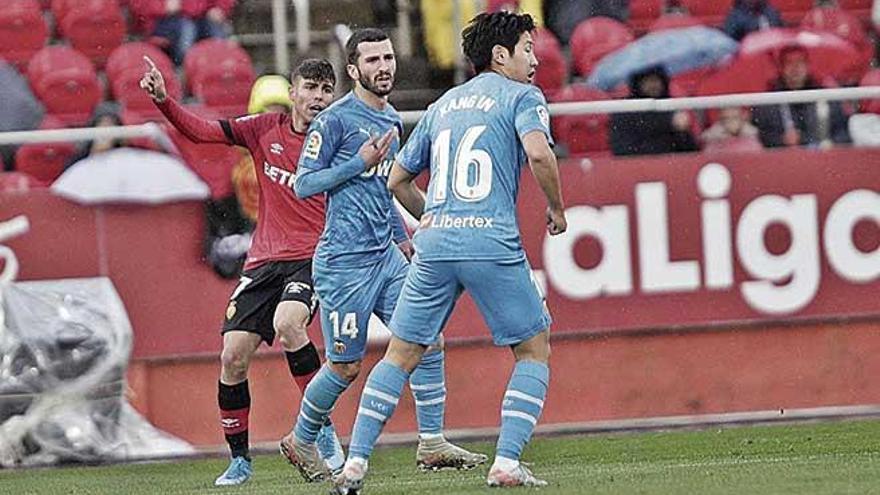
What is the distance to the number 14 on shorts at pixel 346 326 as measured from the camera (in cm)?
1000

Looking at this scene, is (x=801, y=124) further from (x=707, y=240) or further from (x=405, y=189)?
(x=405, y=189)

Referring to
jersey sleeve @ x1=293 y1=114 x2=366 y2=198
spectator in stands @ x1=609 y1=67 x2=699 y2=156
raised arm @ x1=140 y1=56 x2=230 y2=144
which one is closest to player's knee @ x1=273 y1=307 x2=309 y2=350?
jersey sleeve @ x1=293 y1=114 x2=366 y2=198

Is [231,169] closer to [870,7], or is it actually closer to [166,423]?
[166,423]

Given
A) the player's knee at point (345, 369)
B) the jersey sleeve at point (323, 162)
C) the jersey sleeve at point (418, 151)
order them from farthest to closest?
1. the player's knee at point (345, 369)
2. the jersey sleeve at point (323, 162)
3. the jersey sleeve at point (418, 151)

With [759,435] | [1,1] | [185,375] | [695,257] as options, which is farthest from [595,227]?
[1,1]

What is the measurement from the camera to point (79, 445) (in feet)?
40.3

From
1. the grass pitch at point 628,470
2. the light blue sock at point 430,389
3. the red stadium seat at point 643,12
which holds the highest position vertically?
the red stadium seat at point 643,12

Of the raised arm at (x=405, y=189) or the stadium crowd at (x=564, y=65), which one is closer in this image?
the raised arm at (x=405, y=189)

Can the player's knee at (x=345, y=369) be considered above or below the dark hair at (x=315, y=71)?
below

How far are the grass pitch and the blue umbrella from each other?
269 cm

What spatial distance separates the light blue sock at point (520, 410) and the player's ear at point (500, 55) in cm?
130

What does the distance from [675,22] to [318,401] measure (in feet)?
18.8

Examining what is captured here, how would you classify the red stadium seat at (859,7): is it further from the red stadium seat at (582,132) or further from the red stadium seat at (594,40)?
the red stadium seat at (582,132)

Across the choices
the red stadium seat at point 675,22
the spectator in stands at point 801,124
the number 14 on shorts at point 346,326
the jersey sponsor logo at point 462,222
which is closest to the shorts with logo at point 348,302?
the number 14 on shorts at point 346,326
